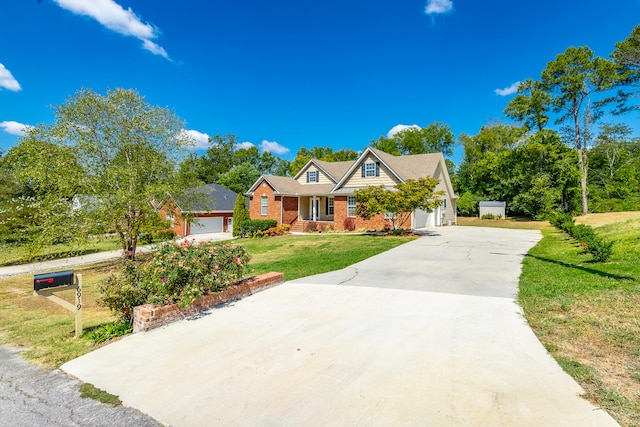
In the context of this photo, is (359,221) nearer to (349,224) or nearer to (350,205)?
(349,224)

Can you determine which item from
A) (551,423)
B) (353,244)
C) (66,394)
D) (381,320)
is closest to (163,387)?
(66,394)

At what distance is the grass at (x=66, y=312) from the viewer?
4.77 m

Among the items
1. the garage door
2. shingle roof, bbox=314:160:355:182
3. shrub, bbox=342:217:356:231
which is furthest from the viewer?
the garage door

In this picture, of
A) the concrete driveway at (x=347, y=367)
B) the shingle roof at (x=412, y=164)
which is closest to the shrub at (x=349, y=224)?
the shingle roof at (x=412, y=164)

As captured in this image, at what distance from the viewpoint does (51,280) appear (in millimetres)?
4695

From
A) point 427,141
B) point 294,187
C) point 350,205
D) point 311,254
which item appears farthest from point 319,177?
point 427,141

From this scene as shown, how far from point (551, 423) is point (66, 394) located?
187 inches

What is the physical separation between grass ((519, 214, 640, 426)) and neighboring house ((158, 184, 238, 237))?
13.5m

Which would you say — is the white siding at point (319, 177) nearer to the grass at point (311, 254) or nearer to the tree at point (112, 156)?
the grass at point (311, 254)

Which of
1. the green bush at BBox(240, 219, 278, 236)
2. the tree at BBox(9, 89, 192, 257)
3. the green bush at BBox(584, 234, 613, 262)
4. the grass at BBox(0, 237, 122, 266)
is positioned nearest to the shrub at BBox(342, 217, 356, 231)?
the green bush at BBox(240, 219, 278, 236)

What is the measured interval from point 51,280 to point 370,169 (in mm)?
20656

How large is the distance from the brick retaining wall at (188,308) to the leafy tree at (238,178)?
43.5m

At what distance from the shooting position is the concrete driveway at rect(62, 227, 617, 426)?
9.62 feet

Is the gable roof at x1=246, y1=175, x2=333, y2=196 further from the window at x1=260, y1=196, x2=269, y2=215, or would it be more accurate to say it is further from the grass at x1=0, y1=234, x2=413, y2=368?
the grass at x1=0, y1=234, x2=413, y2=368
